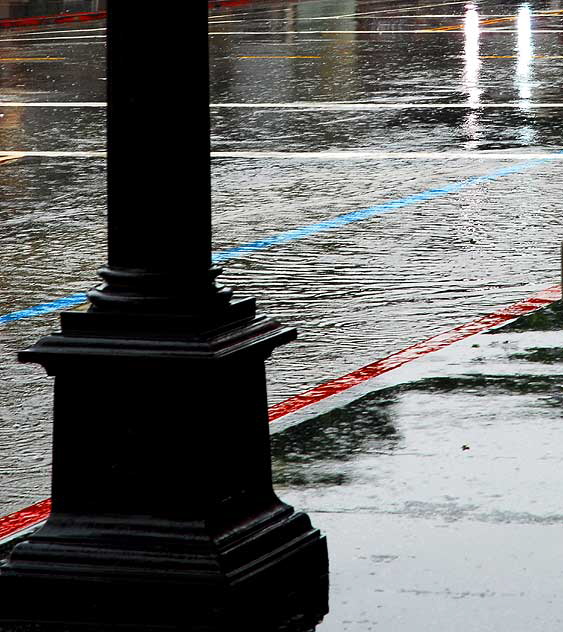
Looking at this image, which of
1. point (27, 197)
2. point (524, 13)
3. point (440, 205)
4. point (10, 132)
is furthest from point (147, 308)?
point (524, 13)

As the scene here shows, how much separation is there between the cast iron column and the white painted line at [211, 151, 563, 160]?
32.0 ft

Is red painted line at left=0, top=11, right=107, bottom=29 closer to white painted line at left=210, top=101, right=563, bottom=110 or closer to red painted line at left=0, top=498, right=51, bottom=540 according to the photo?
white painted line at left=210, top=101, right=563, bottom=110

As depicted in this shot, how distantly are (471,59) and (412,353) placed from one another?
16835 millimetres

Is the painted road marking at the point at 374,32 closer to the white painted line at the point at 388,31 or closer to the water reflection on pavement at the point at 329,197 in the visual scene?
the white painted line at the point at 388,31

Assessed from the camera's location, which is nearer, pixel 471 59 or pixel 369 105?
pixel 369 105

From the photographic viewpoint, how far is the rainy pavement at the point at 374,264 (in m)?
4.99

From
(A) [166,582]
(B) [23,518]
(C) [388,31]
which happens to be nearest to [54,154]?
(B) [23,518]

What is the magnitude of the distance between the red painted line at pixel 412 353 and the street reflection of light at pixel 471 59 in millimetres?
9508

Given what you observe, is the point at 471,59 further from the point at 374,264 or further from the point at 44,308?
the point at 44,308

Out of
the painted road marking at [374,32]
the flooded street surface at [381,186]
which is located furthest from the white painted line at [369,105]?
the painted road marking at [374,32]

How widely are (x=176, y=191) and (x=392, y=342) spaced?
12.2 ft

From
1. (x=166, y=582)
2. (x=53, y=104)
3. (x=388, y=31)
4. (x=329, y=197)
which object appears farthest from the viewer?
(x=388, y=31)

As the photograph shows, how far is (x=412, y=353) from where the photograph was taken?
769 cm

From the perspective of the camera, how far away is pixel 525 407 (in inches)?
258
